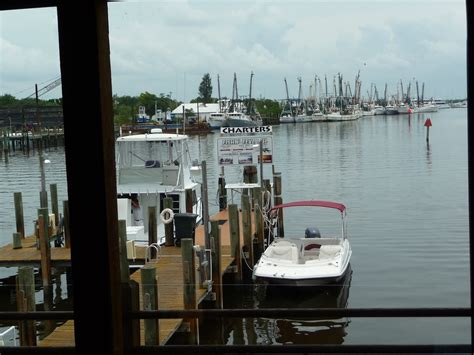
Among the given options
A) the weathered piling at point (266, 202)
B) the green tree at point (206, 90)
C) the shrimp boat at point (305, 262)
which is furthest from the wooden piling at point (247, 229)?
the green tree at point (206, 90)

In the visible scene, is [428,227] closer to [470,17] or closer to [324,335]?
[324,335]

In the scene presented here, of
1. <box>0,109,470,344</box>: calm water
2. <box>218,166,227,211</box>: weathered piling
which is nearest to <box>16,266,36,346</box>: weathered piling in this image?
<box>0,109,470,344</box>: calm water

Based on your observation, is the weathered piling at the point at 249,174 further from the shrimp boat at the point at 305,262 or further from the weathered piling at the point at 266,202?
the shrimp boat at the point at 305,262

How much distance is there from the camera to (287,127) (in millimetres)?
30969

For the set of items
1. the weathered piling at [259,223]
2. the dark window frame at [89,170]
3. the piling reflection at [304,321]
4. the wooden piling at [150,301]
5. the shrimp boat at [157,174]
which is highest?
the dark window frame at [89,170]

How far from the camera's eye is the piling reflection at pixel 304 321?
5562mm

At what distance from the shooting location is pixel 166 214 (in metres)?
9.57

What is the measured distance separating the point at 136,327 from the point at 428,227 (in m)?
12.2

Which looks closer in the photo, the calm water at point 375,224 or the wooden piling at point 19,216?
the calm water at point 375,224

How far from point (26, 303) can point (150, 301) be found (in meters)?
1.57

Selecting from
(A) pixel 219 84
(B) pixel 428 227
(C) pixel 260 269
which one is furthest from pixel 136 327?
(A) pixel 219 84

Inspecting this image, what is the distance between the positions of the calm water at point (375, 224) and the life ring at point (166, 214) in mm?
1444

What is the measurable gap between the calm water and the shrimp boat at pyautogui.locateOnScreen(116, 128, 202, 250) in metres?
1.43

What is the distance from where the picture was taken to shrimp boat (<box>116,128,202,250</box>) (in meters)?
10.2
